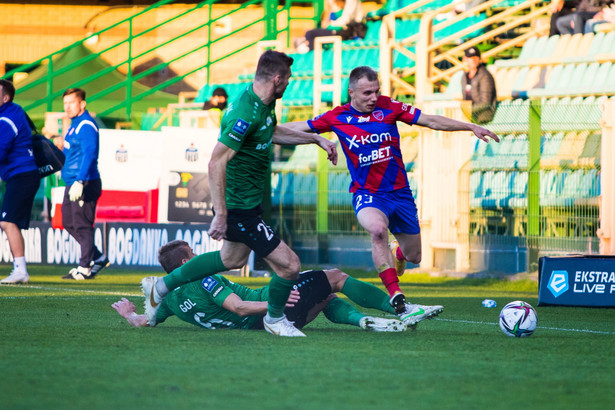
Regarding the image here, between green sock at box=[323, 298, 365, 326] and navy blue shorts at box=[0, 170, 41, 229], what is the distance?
17.4ft

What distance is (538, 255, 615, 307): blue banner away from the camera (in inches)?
404

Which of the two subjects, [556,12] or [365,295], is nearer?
[365,295]

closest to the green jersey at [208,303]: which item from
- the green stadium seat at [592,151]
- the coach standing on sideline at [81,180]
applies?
the coach standing on sideline at [81,180]

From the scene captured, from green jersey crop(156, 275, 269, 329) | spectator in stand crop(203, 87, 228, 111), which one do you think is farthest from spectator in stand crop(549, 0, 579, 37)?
green jersey crop(156, 275, 269, 329)

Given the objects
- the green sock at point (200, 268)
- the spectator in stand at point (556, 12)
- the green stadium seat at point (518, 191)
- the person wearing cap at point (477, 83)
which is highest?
the spectator in stand at point (556, 12)

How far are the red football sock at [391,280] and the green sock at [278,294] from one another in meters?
0.90

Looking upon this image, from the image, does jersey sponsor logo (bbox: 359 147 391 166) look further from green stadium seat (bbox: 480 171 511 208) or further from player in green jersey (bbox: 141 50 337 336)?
green stadium seat (bbox: 480 171 511 208)

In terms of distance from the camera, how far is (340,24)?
21344mm

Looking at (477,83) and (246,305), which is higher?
(477,83)

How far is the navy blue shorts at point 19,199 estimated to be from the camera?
12.1m

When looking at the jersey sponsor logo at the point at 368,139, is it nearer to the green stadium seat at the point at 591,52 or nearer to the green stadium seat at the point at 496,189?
the green stadium seat at the point at 496,189

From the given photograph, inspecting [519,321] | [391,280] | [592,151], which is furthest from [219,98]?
[519,321]

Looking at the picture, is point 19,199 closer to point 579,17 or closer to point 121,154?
point 121,154

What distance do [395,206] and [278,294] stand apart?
199cm
